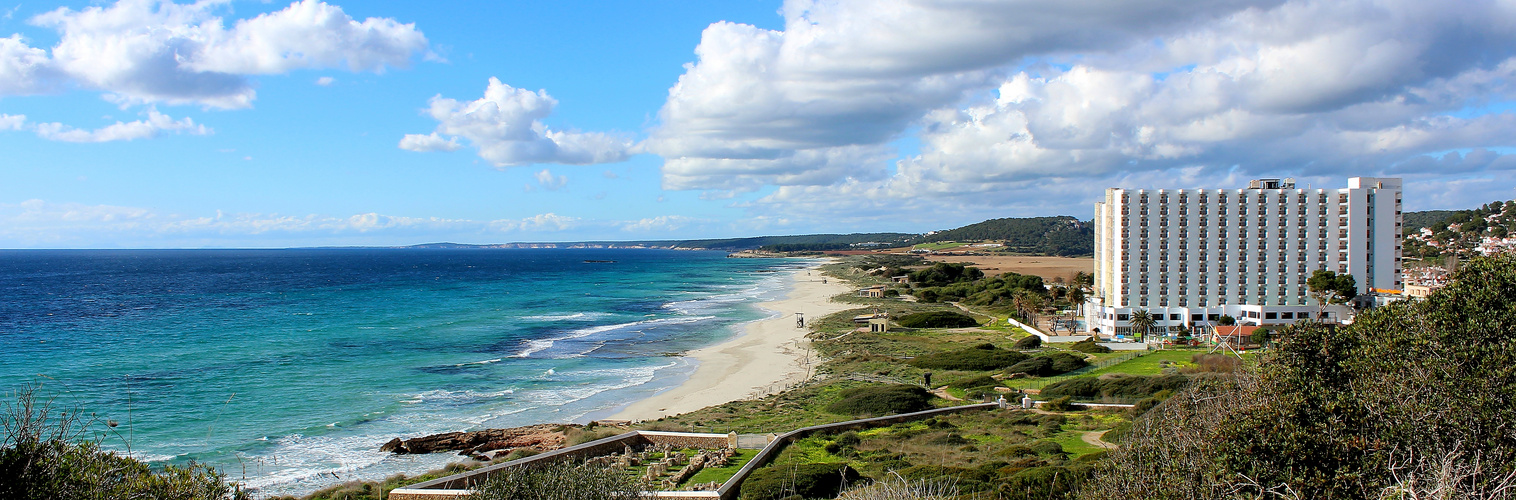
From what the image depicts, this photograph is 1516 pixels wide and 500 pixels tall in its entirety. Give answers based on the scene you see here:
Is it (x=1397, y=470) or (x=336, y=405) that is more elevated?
(x=1397, y=470)

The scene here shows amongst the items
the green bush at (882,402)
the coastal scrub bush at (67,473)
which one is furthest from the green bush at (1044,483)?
the coastal scrub bush at (67,473)

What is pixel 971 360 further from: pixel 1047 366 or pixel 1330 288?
pixel 1330 288

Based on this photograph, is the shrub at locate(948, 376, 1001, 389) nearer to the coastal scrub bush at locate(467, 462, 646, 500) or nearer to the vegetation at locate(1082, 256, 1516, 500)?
the vegetation at locate(1082, 256, 1516, 500)

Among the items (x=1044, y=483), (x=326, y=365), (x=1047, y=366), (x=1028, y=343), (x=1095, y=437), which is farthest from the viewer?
(x=1028, y=343)

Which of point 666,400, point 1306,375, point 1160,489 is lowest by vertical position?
point 666,400

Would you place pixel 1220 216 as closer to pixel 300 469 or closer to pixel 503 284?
pixel 300 469

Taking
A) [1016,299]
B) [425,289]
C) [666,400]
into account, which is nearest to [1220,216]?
[1016,299]

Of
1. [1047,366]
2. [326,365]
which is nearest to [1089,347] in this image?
[1047,366]
